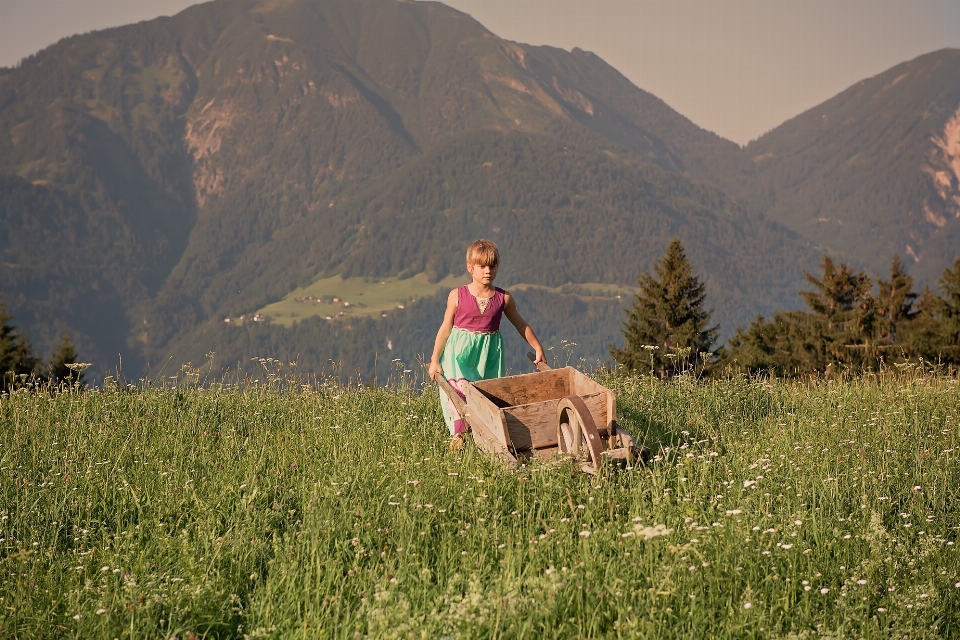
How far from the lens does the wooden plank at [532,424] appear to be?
21.1 ft

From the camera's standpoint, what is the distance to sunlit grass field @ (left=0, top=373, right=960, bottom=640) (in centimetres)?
416

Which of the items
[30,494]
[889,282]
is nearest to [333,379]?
[30,494]

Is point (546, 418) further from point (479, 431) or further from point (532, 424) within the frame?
point (479, 431)

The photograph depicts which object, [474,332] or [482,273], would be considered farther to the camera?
[474,332]

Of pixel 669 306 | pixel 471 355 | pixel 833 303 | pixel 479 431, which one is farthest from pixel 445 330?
pixel 669 306

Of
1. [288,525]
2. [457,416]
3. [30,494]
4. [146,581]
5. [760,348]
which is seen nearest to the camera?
[146,581]

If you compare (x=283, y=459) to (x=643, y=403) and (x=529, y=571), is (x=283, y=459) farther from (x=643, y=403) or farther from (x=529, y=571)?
(x=643, y=403)

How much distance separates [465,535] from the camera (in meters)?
5.04

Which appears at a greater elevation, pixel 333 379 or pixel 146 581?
pixel 333 379

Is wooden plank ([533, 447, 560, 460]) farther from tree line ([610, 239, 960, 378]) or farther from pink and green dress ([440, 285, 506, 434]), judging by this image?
tree line ([610, 239, 960, 378])

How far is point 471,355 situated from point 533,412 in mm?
1598

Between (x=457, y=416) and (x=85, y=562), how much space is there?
10.6 feet

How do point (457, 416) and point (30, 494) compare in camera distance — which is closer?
point (30, 494)

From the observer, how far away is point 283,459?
6.55 metres
